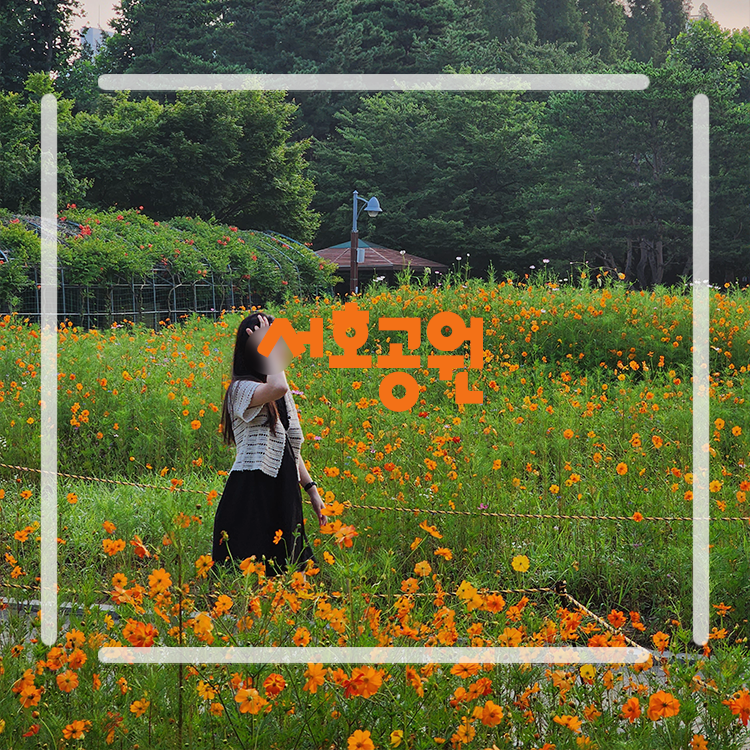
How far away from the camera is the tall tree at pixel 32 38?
17.9 metres

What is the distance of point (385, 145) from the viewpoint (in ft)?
53.5

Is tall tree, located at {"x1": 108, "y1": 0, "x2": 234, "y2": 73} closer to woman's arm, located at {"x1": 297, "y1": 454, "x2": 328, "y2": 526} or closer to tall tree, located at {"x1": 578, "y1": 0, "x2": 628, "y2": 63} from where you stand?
tall tree, located at {"x1": 578, "y1": 0, "x2": 628, "y2": 63}

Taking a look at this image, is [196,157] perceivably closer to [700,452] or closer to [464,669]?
[700,452]

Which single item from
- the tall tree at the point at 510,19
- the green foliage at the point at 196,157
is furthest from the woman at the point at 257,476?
the tall tree at the point at 510,19

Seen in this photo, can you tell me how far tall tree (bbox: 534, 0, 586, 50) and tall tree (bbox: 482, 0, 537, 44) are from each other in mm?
1989

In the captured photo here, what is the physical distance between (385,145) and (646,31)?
57.7ft

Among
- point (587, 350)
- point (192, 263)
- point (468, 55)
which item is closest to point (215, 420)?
point (587, 350)

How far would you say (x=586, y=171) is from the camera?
59.0 ft

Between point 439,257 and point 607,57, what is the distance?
13.8 m

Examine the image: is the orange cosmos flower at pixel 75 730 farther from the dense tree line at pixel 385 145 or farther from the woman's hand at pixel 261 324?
the dense tree line at pixel 385 145

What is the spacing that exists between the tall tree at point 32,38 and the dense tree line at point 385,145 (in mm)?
51

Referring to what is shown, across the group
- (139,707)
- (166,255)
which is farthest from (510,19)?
(139,707)

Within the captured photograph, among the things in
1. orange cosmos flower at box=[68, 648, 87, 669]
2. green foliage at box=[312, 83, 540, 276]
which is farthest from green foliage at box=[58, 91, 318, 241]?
orange cosmos flower at box=[68, 648, 87, 669]

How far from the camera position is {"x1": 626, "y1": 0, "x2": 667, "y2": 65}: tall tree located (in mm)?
28547
